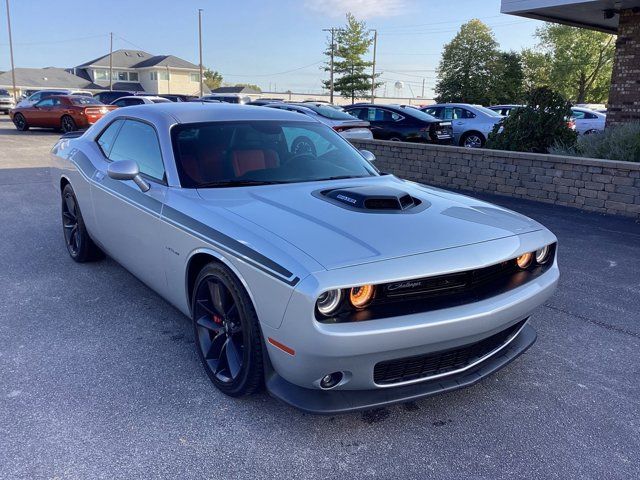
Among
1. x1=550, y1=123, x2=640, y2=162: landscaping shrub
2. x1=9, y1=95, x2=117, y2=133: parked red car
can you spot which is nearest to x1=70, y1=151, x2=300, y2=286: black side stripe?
x1=550, y1=123, x2=640, y2=162: landscaping shrub

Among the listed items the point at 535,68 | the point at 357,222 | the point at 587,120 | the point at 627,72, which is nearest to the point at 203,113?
the point at 357,222

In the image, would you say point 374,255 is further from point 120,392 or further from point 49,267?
point 49,267

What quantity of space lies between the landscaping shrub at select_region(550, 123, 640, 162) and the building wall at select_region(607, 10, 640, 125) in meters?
3.10

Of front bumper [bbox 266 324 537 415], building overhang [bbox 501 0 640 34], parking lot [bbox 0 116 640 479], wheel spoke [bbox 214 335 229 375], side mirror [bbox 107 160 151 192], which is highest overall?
building overhang [bbox 501 0 640 34]

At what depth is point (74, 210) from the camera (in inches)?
203

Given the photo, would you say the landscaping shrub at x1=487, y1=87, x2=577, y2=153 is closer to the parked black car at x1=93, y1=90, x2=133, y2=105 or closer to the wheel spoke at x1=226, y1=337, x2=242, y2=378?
the wheel spoke at x1=226, y1=337, x2=242, y2=378

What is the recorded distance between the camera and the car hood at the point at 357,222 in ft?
8.28

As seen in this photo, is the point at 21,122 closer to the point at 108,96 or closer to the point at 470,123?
the point at 108,96

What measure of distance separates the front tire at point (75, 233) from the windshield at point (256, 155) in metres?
1.80

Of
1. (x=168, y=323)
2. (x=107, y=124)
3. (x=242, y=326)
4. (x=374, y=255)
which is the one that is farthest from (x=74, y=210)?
(x=374, y=255)

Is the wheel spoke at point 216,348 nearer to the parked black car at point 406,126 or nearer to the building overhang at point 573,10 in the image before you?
the building overhang at point 573,10

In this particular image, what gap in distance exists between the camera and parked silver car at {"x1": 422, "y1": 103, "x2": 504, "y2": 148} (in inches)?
620

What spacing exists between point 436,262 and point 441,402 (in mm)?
912

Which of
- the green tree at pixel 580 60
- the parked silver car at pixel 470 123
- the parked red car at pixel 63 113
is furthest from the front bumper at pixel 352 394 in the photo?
the green tree at pixel 580 60
